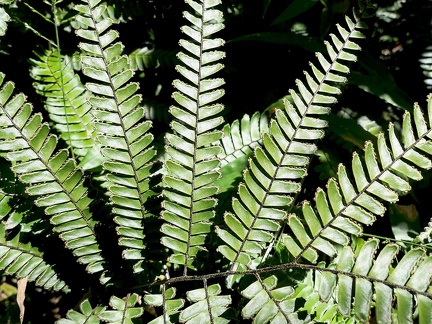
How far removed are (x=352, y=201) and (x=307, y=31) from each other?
43.7 inches

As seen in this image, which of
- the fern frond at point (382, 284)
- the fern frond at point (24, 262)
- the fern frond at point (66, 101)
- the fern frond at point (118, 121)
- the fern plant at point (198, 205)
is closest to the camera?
the fern frond at point (382, 284)

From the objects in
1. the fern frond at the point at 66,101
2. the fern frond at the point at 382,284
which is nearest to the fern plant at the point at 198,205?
the fern frond at the point at 382,284

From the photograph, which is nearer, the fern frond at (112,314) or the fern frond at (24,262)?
the fern frond at (112,314)

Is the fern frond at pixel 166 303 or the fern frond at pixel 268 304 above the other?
the fern frond at pixel 166 303

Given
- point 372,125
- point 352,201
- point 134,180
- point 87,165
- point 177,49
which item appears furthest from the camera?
point 177,49

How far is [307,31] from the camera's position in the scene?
6.31 ft

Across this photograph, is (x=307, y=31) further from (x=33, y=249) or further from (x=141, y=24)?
(x=33, y=249)

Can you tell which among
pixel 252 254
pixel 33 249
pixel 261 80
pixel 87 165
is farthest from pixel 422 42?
pixel 33 249

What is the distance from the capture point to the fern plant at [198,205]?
991 mm

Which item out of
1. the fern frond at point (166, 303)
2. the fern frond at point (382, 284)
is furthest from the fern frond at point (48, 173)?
the fern frond at point (382, 284)

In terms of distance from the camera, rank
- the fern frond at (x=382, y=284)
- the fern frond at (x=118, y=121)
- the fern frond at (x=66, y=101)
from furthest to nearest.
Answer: the fern frond at (x=66, y=101), the fern frond at (x=118, y=121), the fern frond at (x=382, y=284)

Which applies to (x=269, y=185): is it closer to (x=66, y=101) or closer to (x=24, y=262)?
(x=24, y=262)

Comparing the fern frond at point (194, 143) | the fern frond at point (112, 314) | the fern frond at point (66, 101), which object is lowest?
the fern frond at point (112, 314)

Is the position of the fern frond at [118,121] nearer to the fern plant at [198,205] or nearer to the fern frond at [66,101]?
the fern plant at [198,205]
